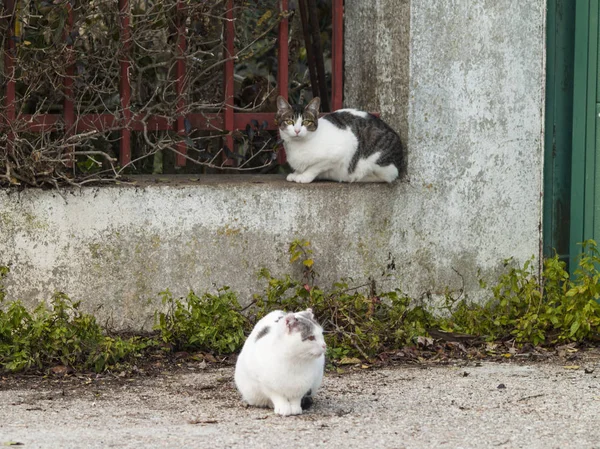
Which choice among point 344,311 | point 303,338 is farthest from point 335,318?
point 303,338

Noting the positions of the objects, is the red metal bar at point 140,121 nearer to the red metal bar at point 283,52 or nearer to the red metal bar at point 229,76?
the red metal bar at point 229,76

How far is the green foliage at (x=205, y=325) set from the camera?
18.0 feet

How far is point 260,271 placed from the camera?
5.75 m

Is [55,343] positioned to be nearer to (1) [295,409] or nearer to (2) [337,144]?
(1) [295,409]

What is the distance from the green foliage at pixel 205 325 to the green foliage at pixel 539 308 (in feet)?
4.13

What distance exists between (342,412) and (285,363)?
38 cm

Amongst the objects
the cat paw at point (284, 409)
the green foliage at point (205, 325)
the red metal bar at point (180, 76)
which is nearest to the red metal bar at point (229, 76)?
the red metal bar at point (180, 76)

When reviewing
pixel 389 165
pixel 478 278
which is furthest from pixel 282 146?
pixel 478 278

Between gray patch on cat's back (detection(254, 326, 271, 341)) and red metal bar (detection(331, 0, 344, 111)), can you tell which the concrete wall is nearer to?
red metal bar (detection(331, 0, 344, 111))

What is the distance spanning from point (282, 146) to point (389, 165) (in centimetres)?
72

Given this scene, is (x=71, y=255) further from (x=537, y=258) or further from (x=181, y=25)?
(x=537, y=258)

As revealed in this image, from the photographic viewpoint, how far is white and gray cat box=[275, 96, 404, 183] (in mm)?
5988

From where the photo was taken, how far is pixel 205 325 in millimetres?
5508

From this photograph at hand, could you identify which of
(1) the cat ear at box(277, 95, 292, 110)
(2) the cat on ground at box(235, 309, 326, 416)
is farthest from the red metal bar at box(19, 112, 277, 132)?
(2) the cat on ground at box(235, 309, 326, 416)
